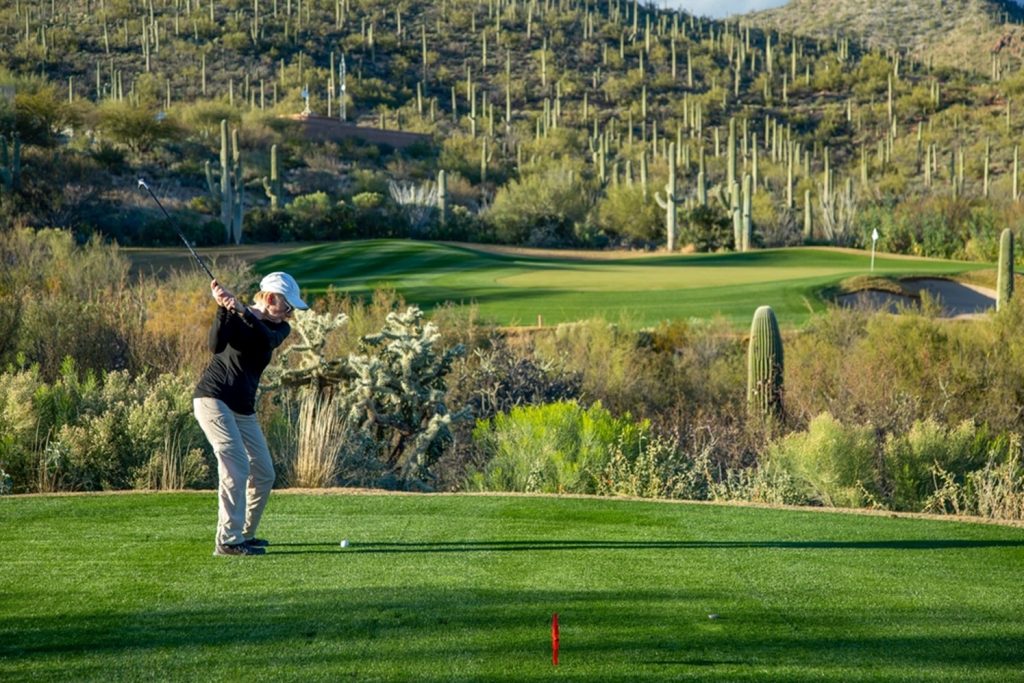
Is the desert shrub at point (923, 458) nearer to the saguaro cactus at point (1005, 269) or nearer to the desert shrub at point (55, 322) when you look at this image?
the saguaro cactus at point (1005, 269)

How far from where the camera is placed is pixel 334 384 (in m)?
19.4

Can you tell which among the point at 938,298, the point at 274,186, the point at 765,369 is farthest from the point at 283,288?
the point at 274,186

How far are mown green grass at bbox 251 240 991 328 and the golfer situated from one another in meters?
19.4

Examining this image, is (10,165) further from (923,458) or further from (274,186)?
(923,458)

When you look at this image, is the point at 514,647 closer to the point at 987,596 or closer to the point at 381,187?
the point at 987,596

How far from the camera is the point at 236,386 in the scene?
859 centimetres

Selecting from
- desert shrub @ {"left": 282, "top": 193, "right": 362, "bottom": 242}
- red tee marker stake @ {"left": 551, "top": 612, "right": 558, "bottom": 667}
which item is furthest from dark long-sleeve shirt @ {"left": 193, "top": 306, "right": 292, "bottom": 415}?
desert shrub @ {"left": 282, "top": 193, "right": 362, "bottom": 242}

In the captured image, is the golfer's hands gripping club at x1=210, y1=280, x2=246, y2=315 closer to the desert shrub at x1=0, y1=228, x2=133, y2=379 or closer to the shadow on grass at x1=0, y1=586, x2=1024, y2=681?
the shadow on grass at x1=0, y1=586, x2=1024, y2=681

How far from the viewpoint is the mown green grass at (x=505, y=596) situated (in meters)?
6.38

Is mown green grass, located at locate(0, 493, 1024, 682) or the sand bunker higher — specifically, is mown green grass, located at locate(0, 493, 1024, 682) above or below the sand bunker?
below

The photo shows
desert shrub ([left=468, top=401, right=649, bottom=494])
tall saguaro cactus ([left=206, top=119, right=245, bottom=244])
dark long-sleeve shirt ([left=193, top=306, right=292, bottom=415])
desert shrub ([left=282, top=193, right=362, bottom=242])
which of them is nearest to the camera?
dark long-sleeve shirt ([left=193, top=306, right=292, bottom=415])

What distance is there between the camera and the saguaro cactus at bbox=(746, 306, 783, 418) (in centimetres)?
2250

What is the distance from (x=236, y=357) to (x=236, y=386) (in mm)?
190

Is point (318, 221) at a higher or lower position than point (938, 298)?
higher
